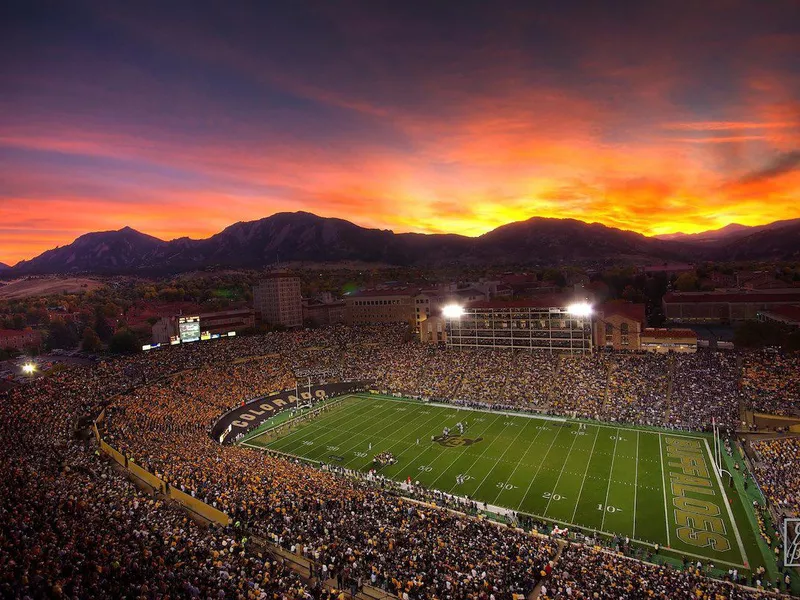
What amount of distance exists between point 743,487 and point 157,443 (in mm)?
34817

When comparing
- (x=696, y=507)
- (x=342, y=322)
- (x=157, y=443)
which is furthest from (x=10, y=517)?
(x=342, y=322)

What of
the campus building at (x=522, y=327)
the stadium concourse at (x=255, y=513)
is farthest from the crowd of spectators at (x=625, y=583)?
the campus building at (x=522, y=327)

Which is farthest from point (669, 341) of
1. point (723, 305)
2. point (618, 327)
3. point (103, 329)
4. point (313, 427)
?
point (103, 329)

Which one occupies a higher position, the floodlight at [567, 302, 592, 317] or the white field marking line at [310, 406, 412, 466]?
the floodlight at [567, 302, 592, 317]

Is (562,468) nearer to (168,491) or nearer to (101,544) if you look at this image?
(168,491)

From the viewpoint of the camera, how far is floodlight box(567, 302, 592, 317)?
49938 millimetres

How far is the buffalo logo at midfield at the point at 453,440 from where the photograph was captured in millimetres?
35438

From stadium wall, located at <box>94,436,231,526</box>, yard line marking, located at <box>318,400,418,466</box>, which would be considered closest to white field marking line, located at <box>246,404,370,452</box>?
yard line marking, located at <box>318,400,418,466</box>

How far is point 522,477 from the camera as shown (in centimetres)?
2958

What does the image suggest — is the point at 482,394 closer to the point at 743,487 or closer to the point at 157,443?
the point at 743,487

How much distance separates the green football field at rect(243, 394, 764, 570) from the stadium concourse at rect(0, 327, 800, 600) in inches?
107

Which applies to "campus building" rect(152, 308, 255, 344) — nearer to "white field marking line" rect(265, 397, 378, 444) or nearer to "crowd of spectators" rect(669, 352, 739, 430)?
"white field marking line" rect(265, 397, 378, 444)

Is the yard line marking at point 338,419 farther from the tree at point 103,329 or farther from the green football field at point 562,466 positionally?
the tree at point 103,329

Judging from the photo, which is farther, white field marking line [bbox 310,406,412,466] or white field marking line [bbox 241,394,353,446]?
white field marking line [bbox 241,394,353,446]
